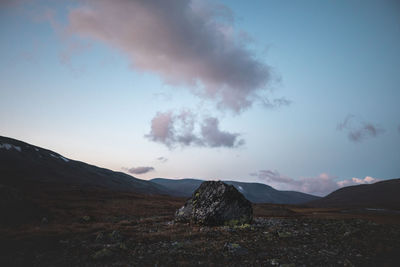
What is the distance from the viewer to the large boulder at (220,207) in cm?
2444

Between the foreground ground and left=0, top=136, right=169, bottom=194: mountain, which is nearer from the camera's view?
the foreground ground

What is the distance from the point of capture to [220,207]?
24.9 m

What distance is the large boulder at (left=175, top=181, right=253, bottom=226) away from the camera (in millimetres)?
24438

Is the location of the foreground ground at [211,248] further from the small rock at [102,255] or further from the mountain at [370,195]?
the mountain at [370,195]

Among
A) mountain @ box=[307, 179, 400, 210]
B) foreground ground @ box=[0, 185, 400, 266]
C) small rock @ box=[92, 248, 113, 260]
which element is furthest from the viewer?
mountain @ box=[307, 179, 400, 210]

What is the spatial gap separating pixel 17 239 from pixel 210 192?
18.4 m

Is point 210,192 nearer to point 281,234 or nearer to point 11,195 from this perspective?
point 281,234

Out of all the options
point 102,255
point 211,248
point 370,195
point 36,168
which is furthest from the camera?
point 370,195

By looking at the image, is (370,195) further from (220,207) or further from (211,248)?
(211,248)

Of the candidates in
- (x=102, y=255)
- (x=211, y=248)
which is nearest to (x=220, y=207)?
(x=211, y=248)

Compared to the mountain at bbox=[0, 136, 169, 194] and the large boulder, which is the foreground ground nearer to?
the large boulder

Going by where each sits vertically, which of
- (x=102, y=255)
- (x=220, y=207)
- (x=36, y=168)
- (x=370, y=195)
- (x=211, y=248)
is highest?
(x=370, y=195)

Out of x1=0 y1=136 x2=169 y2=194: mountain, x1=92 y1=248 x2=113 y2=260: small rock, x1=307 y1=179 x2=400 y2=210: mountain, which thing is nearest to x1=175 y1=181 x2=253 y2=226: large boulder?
x1=92 y1=248 x2=113 y2=260: small rock

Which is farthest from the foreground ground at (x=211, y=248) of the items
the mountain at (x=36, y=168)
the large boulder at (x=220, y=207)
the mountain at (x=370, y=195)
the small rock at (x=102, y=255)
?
the mountain at (x=370, y=195)
